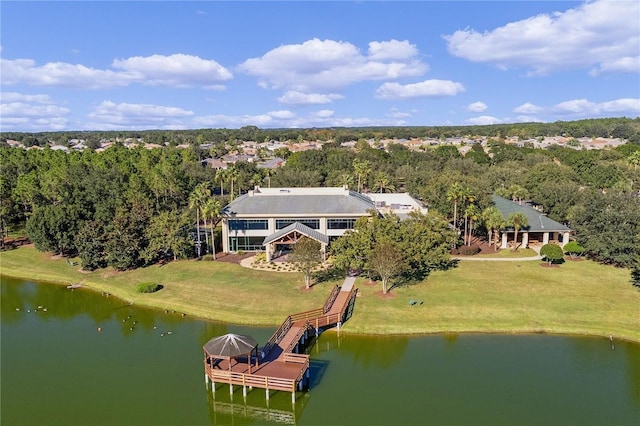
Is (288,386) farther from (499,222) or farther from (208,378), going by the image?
(499,222)

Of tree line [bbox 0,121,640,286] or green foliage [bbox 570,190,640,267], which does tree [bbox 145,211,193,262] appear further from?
green foliage [bbox 570,190,640,267]

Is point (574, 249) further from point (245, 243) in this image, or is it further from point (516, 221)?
point (245, 243)

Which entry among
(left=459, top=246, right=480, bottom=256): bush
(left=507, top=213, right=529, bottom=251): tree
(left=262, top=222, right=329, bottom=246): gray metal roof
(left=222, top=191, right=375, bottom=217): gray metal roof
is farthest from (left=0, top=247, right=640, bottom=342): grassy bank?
(left=222, top=191, right=375, bottom=217): gray metal roof

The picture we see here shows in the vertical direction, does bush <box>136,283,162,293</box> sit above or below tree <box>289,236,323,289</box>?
below

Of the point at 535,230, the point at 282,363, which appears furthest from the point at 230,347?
the point at 535,230

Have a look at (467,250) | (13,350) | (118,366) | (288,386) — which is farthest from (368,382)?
(467,250)
